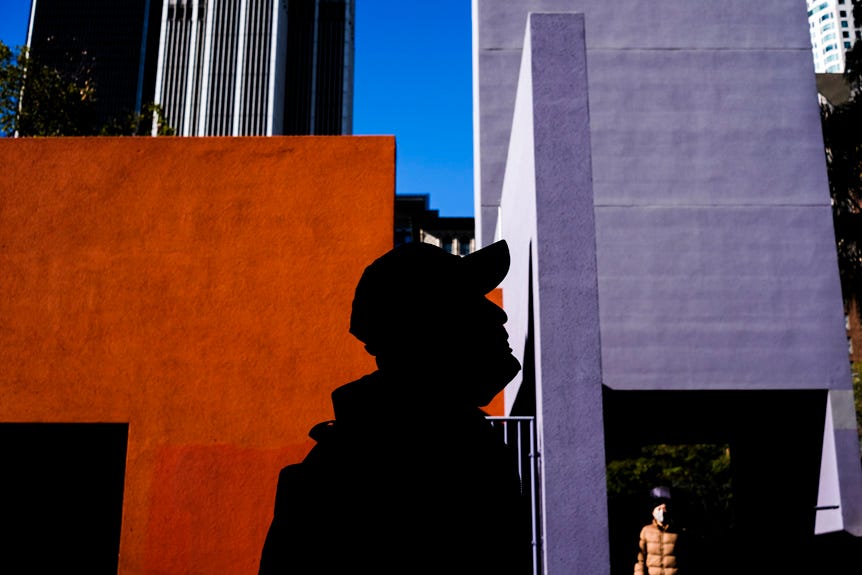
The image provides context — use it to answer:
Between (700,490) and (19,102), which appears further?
(700,490)

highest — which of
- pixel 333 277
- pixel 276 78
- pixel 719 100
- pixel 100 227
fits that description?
pixel 276 78

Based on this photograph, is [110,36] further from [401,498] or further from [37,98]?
[401,498]

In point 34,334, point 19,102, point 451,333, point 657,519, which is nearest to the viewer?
point 451,333

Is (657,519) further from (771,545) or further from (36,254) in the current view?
(36,254)

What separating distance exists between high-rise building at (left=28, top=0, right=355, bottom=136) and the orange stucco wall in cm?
8491

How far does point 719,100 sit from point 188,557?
1048cm

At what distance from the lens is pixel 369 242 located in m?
6.57

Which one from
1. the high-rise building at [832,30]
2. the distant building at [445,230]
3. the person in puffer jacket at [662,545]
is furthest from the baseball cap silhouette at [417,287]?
the high-rise building at [832,30]

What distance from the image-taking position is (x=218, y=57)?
91.4 metres

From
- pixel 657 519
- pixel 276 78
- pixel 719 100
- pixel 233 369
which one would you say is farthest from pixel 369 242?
pixel 276 78

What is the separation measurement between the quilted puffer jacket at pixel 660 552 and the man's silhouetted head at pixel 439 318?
7454mm

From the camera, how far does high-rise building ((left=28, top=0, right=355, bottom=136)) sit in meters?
90.8

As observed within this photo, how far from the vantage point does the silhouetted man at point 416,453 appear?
0.88 metres

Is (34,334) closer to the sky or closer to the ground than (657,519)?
closer to the sky
